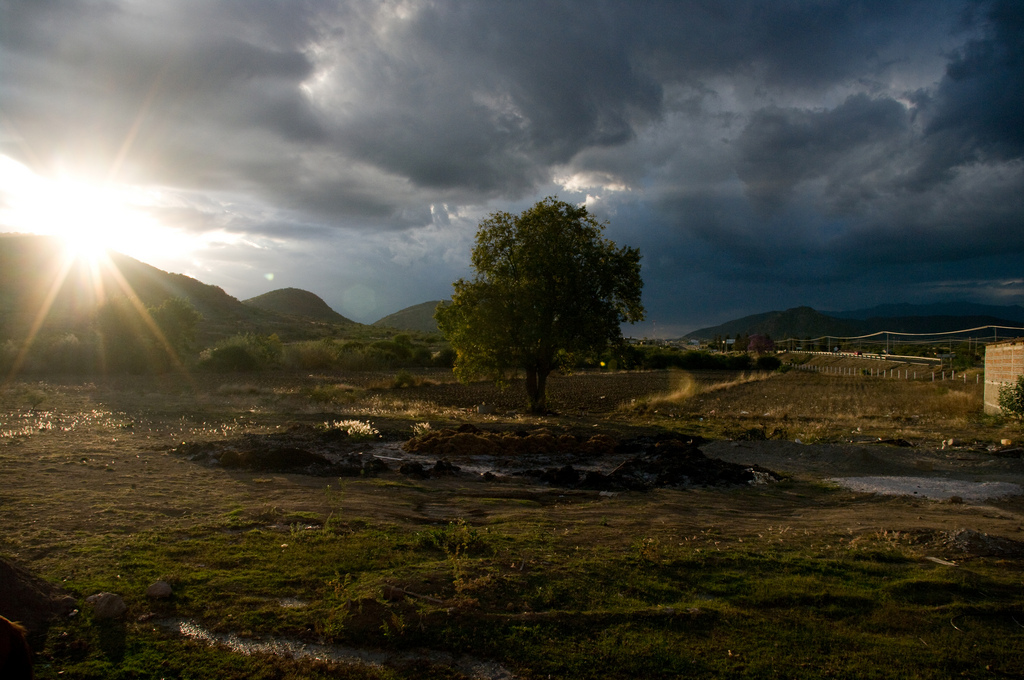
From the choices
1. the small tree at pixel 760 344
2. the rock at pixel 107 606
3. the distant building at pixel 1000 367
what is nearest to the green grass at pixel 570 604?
the rock at pixel 107 606

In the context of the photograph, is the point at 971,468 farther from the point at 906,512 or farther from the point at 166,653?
the point at 166,653

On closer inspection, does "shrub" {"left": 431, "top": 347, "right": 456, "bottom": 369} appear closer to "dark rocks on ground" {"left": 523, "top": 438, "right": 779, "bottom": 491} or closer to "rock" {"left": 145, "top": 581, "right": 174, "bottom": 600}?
"dark rocks on ground" {"left": 523, "top": 438, "right": 779, "bottom": 491}

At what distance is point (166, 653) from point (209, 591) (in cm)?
97

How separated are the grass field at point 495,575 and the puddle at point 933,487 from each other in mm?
493

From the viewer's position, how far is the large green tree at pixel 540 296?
2388cm

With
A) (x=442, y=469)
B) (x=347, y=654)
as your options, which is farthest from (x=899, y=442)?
(x=347, y=654)

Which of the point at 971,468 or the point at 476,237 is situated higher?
the point at 476,237

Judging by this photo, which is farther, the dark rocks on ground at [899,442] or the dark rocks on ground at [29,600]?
the dark rocks on ground at [899,442]

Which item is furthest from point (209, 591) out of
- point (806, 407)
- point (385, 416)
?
point (806, 407)

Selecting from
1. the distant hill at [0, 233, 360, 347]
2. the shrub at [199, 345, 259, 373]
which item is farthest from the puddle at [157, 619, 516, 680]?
the distant hill at [0, 233, 360, 347]

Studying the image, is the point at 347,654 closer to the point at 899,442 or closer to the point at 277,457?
the point at 277,457

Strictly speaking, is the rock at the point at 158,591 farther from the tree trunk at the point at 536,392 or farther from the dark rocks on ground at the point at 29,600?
the tree trunk at the point at 536,392

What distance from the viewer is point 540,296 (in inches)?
938

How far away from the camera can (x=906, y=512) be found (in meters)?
8.65
